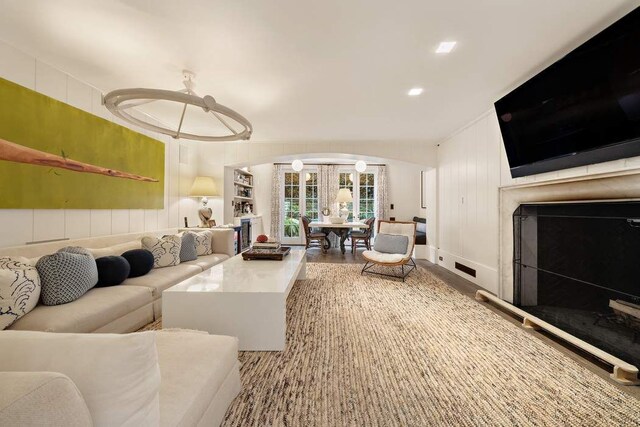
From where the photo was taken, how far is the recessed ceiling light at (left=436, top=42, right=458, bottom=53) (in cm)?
221

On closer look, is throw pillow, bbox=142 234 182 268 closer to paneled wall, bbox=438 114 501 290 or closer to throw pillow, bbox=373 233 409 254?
throw pillow, bbox=373 233 409 254

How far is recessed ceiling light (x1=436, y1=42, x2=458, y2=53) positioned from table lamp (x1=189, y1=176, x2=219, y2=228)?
4064mm

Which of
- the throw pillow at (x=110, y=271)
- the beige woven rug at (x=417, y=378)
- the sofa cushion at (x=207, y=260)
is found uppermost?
the throw pillow at (x=110, y=271)

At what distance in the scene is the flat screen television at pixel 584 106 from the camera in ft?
5.65

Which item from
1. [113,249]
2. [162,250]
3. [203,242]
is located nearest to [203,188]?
[203,242]

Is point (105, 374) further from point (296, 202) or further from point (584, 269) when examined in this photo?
point (296, 202)

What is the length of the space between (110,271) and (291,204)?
5.81 metres

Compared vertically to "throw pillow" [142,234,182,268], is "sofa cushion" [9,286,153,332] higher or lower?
lower

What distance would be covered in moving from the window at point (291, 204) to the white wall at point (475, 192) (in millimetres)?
4161

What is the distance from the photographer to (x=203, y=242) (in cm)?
393

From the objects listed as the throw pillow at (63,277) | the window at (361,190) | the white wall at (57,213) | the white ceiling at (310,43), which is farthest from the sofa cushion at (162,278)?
the window at (361,190)

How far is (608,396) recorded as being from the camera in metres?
1.56

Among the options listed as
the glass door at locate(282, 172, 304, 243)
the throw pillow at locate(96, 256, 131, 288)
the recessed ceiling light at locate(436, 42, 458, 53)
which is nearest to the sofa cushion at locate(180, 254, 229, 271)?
the throw pillow at locate(96, 256, 131, 288)

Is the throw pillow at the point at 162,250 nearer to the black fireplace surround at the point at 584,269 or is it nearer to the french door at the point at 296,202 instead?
the black fireplace surround at the point at 584,269
